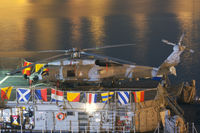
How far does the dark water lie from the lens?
81.0 m

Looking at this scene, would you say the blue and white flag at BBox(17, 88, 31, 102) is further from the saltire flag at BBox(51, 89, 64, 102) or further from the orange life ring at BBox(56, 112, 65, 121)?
the orange life ring at BBox(56, 112, 65, 121)

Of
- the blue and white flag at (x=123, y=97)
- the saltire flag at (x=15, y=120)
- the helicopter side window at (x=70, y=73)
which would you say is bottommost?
the saltire flag at (x=15, y=120)

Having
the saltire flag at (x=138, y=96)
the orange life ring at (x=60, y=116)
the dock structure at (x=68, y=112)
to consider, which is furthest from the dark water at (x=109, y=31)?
the saltire flag at (x=138, y=96)

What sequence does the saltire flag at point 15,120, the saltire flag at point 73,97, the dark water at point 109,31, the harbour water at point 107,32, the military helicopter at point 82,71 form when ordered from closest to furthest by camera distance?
the saltire flag at point 73,97 → the saltire flag at point 15,120 → the military helicopter at point 82,71 → the harbour water at point 107,32 → the dark water at point 109,31

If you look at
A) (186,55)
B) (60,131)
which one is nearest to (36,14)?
(186,55)

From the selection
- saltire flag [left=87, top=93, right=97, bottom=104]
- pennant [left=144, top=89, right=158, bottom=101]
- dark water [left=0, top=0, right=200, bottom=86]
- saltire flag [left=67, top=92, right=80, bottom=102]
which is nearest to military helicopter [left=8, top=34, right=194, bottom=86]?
pennant [left=144, top=89, right=158, bottom=101]

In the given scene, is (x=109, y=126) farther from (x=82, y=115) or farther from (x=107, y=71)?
(x=107, y=71)

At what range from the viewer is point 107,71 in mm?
42656

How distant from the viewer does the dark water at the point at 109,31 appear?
8100cm

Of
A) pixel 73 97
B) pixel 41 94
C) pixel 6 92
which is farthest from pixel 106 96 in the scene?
pixel 6 92

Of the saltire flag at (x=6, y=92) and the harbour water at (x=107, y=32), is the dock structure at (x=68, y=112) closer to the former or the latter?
the saltire flag at (x=6, y=92)

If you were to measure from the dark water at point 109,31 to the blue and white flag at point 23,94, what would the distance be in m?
15.8

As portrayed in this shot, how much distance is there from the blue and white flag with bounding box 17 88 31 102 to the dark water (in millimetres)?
15827

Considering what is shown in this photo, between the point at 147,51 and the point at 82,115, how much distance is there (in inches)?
2024
